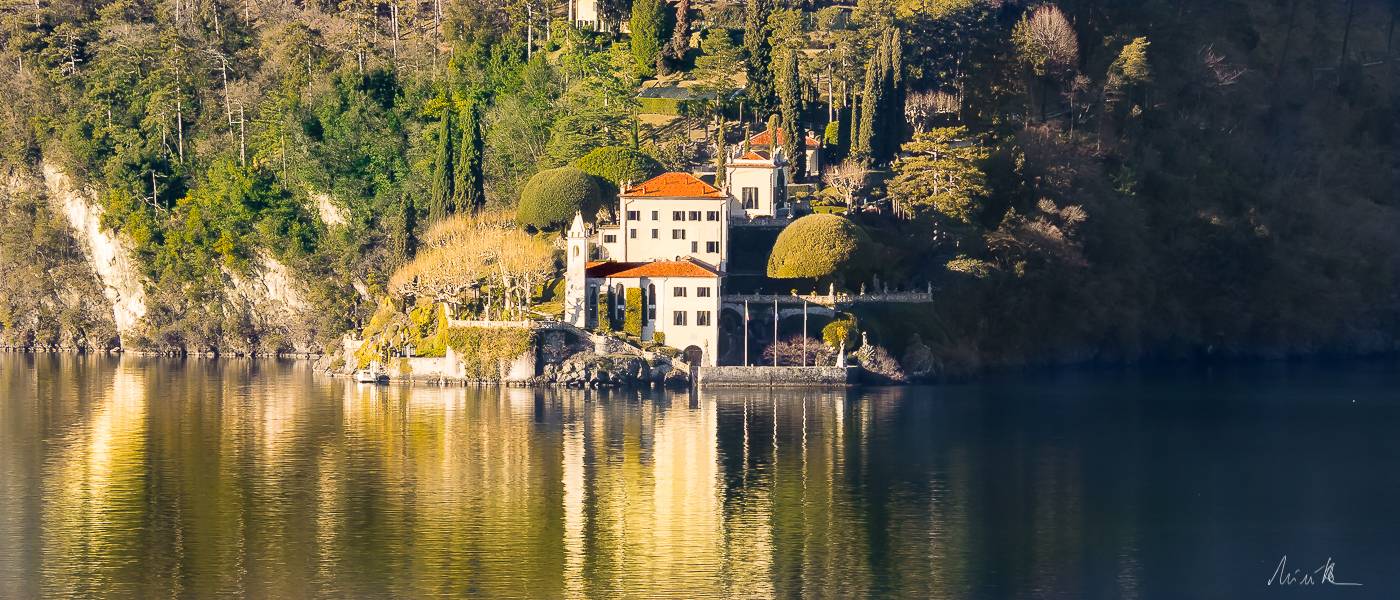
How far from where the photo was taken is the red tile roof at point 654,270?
10244 cm

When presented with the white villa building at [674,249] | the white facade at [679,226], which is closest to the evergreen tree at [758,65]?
the white villa building at [674,249]

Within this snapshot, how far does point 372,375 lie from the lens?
4208 inches

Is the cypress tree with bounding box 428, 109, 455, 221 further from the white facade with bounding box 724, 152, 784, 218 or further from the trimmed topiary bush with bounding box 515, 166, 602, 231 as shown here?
the white facade with bounding box 724, 152, 784, 218

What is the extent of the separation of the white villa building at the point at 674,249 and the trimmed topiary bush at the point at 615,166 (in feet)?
4.89

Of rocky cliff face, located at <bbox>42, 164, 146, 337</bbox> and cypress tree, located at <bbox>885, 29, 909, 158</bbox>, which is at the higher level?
cypress tree, located at <bbox>885, 29, 909, 158</bbox>

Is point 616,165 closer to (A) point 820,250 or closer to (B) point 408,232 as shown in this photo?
(B) point 408,232

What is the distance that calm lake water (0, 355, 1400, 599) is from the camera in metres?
62.7

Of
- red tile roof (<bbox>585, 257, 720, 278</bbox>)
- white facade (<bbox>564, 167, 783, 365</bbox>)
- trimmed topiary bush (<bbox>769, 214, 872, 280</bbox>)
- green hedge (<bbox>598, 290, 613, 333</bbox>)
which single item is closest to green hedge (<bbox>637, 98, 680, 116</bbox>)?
white facade (<bbox>564, 167, 783, 365</bbox>)

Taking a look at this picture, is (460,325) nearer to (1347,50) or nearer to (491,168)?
(491,168)

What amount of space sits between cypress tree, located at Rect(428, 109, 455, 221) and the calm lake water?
14225 millimetres

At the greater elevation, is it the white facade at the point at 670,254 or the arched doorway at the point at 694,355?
the white facade at the point at 670,254

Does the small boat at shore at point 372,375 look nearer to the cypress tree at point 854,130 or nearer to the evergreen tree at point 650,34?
the cypress tree at point 854,130

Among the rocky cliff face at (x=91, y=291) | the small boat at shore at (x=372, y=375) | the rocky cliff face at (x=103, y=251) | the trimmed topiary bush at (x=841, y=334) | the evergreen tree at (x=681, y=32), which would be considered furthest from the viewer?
the evergreen tree at (x=681, y=32)

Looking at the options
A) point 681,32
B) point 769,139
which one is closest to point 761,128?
point 769,139
